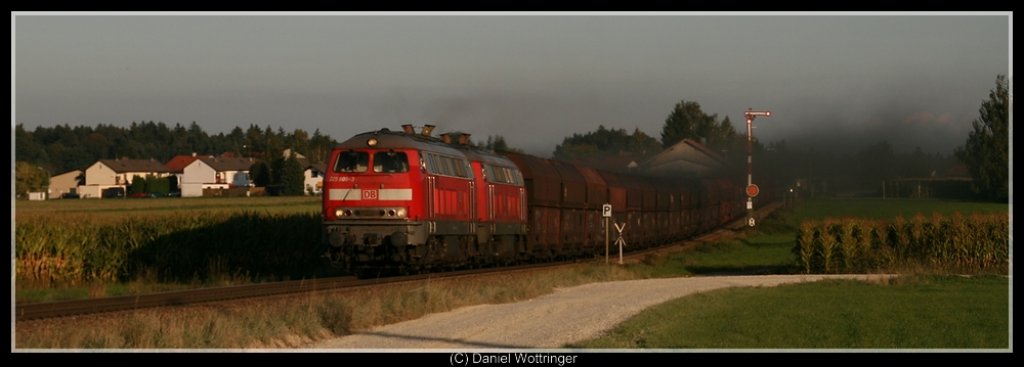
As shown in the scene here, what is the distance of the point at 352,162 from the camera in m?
30.0

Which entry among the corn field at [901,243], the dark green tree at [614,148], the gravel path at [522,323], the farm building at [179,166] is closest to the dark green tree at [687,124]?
the dark green tree at [614,148]

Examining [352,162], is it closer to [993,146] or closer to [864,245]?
[864,245]

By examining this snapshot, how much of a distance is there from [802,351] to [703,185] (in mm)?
53042

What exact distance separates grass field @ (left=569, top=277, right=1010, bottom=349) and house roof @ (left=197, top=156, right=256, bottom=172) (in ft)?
446

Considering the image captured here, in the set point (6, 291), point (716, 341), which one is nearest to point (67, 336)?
point (6, 291)

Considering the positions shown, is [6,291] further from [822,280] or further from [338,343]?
[822,280]

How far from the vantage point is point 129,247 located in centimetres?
4038

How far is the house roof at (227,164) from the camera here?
525 feet

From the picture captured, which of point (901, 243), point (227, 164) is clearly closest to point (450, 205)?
point (901, 243)

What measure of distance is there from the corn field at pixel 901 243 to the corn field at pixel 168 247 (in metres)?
20.6

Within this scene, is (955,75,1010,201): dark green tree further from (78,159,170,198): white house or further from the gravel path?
(78,159,170,198): white house

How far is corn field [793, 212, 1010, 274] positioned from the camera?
153 ft

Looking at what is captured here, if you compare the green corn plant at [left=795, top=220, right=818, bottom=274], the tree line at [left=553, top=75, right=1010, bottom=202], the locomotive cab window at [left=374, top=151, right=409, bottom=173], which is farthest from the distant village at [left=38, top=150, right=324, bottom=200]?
the locomotive cab window at [left=374, top=151, right=409, bottom=173]

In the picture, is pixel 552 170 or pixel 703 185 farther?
pixel 703 185
